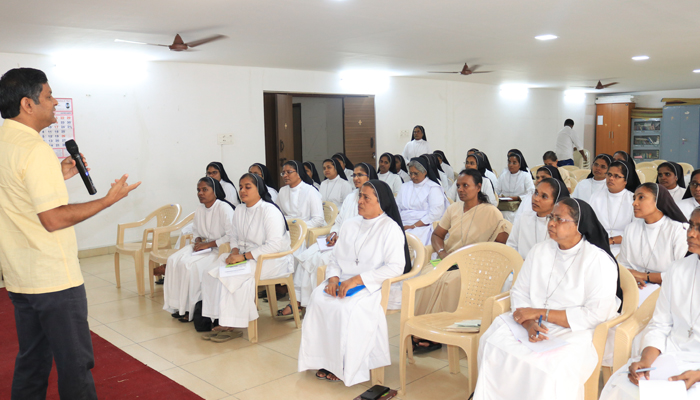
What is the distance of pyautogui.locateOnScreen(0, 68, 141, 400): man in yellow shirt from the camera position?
2.18 m

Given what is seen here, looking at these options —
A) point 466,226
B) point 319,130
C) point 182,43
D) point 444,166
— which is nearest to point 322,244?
point 466,226

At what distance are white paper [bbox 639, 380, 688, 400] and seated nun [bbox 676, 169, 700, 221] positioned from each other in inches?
92.7

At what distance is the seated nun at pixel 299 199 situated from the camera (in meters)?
5.93

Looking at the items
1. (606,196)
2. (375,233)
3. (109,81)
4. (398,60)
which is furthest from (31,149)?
(398,60)

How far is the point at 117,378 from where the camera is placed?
3588 mm

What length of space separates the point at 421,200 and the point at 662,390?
3.96m

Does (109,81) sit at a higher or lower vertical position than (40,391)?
higher

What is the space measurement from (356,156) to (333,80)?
1577 mm

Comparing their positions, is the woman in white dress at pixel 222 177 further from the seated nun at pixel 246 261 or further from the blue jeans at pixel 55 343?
the blue jeans at pixel 55 343

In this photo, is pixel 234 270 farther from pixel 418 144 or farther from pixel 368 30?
pixel 418 144

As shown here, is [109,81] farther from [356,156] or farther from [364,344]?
[364,344]

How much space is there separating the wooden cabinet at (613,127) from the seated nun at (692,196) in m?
13.6

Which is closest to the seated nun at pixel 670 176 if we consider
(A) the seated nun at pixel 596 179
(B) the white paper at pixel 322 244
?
(A) the seated nun at pixel 596 179

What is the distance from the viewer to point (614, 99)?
55.9ft
